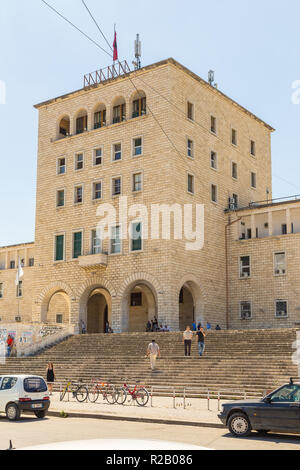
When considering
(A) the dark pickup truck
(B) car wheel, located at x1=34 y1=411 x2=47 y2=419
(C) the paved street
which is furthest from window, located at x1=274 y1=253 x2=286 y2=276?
(A) the dark pickup truck

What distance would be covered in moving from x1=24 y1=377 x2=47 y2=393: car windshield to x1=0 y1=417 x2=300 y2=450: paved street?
913mm

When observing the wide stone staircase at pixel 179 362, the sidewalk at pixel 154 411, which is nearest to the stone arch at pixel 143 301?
the wide stone staircase at pixel 179 362

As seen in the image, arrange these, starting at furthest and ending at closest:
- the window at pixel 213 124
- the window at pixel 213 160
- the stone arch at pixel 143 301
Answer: the window at pixel 213 124, the window at pixel 213 160, the stone arch at pixel 143 301

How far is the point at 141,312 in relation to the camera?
41438 millimetres

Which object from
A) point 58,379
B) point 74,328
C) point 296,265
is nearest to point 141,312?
point 74,328

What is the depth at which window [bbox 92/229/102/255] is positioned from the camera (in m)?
38.8

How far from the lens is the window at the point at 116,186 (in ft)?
127

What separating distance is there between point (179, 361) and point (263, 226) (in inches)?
661

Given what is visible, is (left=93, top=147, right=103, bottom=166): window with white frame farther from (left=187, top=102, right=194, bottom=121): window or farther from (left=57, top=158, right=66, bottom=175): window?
(left=187, top=102, right=194, bottom=121): window

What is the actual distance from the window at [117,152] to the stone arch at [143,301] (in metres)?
8.27

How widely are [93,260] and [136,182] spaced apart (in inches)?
228

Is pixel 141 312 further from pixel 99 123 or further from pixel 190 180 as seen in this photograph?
pixel 99 123

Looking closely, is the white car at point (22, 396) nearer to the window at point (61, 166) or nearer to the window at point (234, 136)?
the window at point (61, 166)

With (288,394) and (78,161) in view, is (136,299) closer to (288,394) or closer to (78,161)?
(78,161)
